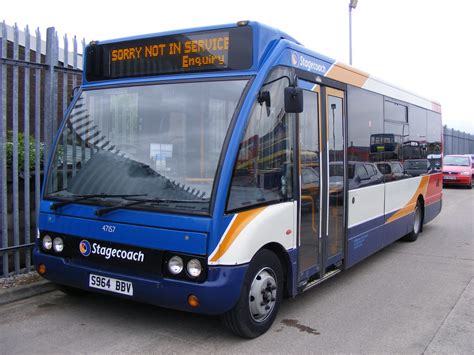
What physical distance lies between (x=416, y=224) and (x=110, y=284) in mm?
6948

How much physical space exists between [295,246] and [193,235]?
134cm

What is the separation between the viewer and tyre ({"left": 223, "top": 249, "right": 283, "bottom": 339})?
3988 millimetres

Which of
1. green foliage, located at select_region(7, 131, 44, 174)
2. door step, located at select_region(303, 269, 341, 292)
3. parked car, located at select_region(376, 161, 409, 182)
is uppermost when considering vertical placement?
green foliage, located at select_region(7, 131, 44, 174)

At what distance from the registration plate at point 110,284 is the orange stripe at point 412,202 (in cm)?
459

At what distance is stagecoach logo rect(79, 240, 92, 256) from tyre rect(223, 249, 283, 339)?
1.37 m

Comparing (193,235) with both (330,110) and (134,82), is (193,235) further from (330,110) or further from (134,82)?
(330,110)

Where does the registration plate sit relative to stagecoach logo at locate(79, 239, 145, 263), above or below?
below

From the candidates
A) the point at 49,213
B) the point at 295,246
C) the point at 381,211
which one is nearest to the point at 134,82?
the point at 49,213

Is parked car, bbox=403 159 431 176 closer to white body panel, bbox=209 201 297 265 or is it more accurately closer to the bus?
the bus

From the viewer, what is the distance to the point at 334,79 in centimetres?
551

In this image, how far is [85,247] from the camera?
4250 mm

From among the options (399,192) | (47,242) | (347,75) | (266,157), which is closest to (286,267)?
(266,157)

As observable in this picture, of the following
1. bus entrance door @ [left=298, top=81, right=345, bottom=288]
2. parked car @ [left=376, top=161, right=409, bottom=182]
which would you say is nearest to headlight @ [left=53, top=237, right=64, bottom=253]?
bus entrance door @ [left=298, top=81, right=345, bottom=288]

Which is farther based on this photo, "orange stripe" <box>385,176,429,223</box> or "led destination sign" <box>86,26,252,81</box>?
"orange stripe" <box>385,176,429,223</box>
